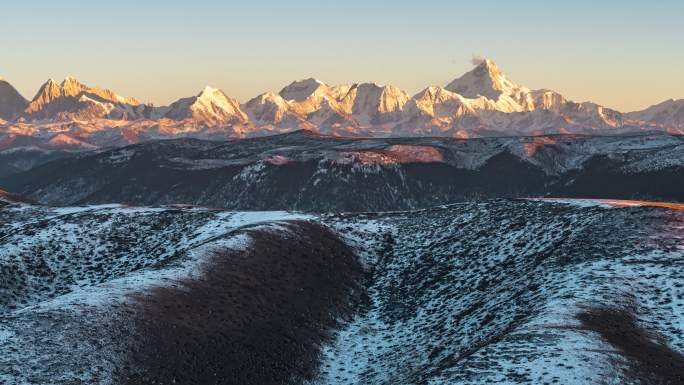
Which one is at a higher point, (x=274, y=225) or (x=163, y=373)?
(x=274, y=225)

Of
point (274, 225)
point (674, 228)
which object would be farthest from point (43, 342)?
point (674, 228)

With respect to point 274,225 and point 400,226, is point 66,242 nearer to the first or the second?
point 274,225

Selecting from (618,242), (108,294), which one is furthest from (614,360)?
(108,294)

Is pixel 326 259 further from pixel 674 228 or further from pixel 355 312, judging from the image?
pixel 674 228

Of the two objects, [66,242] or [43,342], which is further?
[66,242]

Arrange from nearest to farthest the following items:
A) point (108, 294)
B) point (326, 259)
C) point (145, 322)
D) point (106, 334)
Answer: point (106, 334) < point (145, 322) < point (108, 294) < point (326, 259)

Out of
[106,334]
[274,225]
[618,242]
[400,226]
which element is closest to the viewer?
[106,334]
